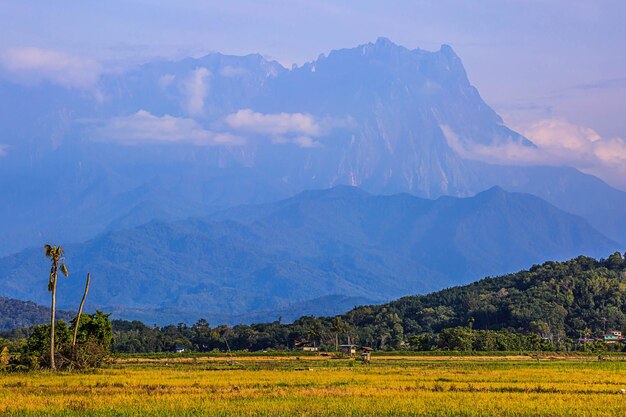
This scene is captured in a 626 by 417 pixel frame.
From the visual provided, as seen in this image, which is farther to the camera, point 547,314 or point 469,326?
point 547,314

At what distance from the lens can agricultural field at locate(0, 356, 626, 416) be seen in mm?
46188

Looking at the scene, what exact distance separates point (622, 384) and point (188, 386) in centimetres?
2696

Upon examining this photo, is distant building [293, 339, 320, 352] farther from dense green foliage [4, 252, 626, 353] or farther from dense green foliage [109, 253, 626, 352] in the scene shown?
dense green foliage [109, 253, 626, 352]

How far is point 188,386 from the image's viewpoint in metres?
59.3

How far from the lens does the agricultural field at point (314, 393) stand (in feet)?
152

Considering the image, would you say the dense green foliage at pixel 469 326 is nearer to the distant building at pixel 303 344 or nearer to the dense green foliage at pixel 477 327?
the dense green foliage at pixel 477 327

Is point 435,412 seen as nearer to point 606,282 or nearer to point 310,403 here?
point 310,403

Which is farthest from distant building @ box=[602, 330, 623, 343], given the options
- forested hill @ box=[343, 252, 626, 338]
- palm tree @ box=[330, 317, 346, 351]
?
palm tree @ box=[330, 317, 346, 351]

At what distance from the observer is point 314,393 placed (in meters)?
54.3

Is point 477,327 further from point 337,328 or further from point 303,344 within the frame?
point 303,344

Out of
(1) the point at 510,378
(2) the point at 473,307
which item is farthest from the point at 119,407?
(2) the point at 473,307

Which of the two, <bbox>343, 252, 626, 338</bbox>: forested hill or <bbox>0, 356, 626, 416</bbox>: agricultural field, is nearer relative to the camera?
<bbox>0, 356, 626, 416</bbox>: agricultural field

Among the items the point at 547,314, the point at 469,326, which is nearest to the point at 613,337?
the point at 547,314

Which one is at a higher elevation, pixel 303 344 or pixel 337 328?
pixel 337 328
